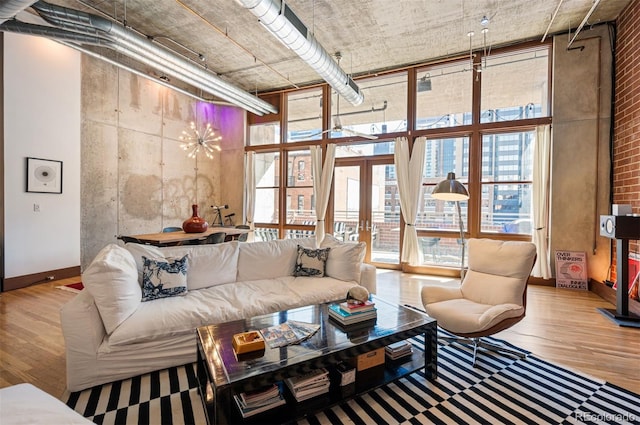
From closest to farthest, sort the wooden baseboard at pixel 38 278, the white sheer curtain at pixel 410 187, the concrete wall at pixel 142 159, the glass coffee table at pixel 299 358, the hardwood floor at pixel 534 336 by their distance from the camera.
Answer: the glass coffee table at pixel 299 358
the hardwood floor at pixel 534 336
the wooden baseboard at pixel 38 278
the concrete wall at pixel 142 159
the white sheer curtain at pixel 410 187

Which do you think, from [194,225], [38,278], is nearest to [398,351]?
[194,225]

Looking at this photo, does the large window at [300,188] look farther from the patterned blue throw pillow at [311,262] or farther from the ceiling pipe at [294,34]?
the patterned blue throw pillow at [311,262]

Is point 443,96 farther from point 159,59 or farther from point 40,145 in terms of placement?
point 40,145

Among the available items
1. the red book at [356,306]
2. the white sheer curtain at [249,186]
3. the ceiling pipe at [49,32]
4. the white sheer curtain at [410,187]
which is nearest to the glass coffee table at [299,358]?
the red book at [356,306]

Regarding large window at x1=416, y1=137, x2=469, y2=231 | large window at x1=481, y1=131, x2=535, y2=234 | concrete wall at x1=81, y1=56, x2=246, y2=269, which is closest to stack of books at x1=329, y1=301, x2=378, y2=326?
large window at x1=416, y1=137, x2=469, y2=231

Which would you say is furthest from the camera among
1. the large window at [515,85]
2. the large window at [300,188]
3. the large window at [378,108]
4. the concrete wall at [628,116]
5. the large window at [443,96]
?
the large window at [300,188]

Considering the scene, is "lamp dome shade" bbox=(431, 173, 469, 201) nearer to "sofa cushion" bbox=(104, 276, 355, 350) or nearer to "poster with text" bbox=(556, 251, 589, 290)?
"sofa cushion" bbox=(104, 276, 355, 350)

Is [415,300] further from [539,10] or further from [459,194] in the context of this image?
[539,10]

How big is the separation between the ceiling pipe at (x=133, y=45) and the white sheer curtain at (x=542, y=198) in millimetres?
5567

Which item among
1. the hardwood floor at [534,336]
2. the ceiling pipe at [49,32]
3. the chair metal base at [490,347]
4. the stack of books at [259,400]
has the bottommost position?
the hardwood floor at [534,336]

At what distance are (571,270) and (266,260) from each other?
4824 mm

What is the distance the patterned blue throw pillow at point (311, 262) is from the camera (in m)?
3.58

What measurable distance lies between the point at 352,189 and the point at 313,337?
492cm

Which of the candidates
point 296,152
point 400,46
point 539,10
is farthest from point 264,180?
Answer: point 539,10
